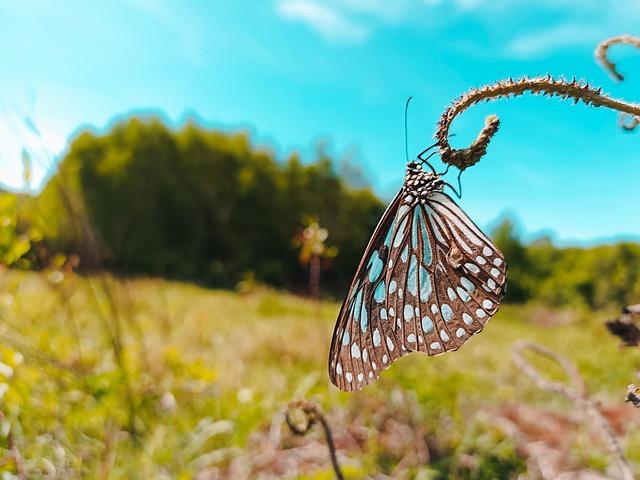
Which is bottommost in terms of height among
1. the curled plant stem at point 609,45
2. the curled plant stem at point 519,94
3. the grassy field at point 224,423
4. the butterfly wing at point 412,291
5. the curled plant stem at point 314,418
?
the grassy field at point 224,423

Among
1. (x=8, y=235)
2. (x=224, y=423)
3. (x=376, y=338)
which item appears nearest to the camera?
(x=376, y=338)

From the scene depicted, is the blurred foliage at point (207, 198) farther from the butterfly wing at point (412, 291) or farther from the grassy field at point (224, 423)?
the butterfly wing at point (412, 291)

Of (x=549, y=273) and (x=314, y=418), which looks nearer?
(x=314, y=418)

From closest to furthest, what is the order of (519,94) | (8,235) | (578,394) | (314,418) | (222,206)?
(519,94)
(314,418)
(578,394)
(8,235)
(222,206)

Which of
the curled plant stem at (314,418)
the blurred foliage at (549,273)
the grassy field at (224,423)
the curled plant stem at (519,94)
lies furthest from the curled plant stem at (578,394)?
the blurred foliage at (549,273)

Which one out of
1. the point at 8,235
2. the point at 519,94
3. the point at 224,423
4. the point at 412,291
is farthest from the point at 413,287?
the point at 224,423

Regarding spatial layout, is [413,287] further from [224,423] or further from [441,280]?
[224,423]

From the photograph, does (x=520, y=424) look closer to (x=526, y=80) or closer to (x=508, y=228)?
(x=526, y=80)

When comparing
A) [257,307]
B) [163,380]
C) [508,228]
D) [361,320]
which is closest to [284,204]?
[508,228]
